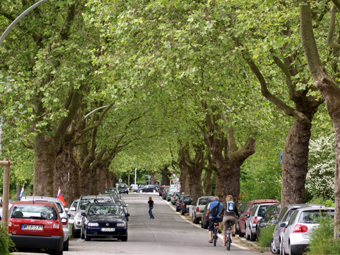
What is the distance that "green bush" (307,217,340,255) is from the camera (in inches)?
504

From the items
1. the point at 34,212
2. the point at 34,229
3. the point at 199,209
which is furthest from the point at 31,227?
the point at 199,209

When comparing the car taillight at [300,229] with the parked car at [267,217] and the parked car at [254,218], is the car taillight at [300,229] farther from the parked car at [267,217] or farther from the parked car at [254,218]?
the parked car at [254,218]

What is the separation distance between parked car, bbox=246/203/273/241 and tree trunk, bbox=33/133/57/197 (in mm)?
8480

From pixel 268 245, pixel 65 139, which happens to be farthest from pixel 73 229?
pixel 268 245

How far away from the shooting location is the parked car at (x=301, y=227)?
49.2 feet

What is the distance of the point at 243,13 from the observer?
17.5 m

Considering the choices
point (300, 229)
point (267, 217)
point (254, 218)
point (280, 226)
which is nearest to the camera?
point (300, 229)

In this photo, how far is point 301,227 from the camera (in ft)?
49.8

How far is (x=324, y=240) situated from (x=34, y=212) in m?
7.38

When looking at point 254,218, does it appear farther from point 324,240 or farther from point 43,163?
point 324,240

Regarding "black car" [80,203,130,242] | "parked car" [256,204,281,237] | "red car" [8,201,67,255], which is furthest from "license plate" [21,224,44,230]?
"parked car" [256,204,281,237]

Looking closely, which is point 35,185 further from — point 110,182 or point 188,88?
point 110,182

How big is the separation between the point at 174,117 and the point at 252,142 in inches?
375

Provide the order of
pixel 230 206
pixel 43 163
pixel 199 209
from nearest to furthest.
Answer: pixel 230 206 < pixel 43 163 < pixel 199 209
